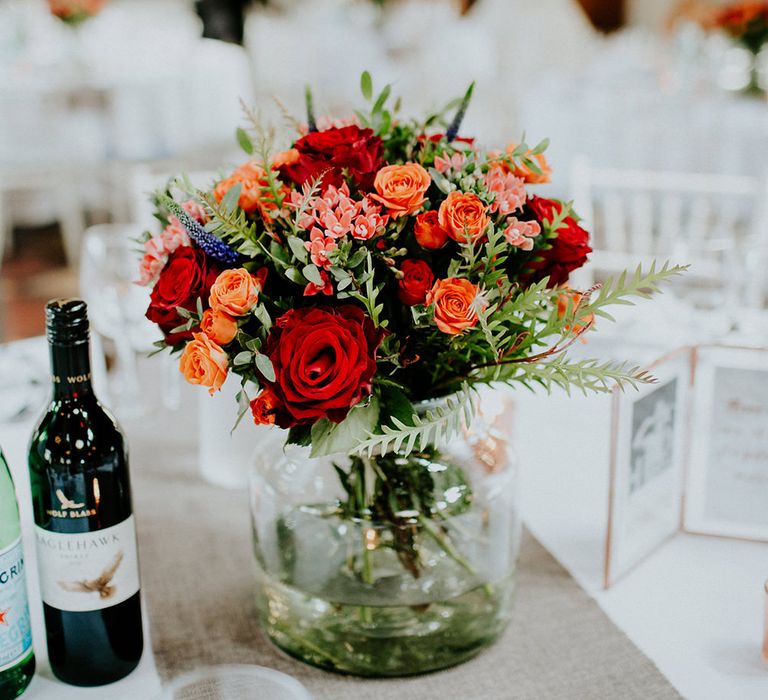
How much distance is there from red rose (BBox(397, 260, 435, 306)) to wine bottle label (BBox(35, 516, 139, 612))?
301mm

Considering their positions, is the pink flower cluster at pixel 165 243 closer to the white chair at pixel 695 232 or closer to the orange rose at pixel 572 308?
the orange rose at pixel 572 308

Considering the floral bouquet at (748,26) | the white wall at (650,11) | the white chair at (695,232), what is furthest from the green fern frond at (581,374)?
the white wall at (650,11)

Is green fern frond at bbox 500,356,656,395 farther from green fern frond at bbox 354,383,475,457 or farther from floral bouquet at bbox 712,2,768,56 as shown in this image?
floral bouquet at bbox 712,2,768,56

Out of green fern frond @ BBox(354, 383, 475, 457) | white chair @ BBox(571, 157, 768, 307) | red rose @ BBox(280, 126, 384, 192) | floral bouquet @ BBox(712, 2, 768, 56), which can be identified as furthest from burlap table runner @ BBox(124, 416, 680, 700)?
floral bouquet @ BBox(712, 2, 768, 56)

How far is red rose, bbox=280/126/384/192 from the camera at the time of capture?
0.72 metres

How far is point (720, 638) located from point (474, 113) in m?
5.88

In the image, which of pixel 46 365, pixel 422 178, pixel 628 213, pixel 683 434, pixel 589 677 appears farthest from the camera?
pixel 628 213

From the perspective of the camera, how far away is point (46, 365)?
124 centimetres

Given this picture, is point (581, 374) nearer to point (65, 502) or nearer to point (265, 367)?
point (265, 367)

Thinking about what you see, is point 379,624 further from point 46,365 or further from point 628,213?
point 628,213

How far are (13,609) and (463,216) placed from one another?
48 cm

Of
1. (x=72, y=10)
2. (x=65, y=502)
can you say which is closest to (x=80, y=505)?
(x=65, y=502)

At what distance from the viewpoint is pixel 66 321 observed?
0.67m

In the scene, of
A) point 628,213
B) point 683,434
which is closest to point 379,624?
point 683,434
